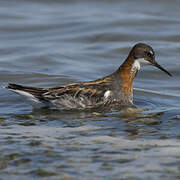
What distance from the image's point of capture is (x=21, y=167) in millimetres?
6336

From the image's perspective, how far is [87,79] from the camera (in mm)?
12695

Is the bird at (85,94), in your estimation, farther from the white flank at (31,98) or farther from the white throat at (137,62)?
the white throat at (137,62)

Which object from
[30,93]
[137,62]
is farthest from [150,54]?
[30,93]

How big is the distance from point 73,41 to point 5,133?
27.7 ft

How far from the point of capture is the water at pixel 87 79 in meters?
6.48

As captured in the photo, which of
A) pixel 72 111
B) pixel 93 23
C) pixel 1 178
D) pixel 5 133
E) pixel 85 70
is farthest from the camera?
pixel 93 23

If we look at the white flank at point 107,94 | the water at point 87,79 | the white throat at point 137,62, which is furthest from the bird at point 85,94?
the water at point 87,79

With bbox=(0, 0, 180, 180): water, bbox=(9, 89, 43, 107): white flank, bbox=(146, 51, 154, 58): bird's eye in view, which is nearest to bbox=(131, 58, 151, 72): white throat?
bbox=(146, 51, 154, 58): bird's eye

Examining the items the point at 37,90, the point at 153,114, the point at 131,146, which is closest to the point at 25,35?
the point at 37,90

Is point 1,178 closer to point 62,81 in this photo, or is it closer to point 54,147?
point 54,147

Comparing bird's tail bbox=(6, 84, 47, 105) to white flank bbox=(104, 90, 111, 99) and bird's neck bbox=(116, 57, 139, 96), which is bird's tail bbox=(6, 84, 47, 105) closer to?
white flank bbox=(104, 90, 111, 99)

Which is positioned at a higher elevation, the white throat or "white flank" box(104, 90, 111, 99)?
the white throat

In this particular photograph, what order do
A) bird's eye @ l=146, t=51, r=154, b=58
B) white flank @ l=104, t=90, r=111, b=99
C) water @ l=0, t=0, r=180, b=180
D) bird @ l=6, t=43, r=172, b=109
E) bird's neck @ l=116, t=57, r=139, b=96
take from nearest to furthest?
1. water @ l=0, t=0, r=180, b=180
2. bird @ l=6, t=43, r=172, b=109
3. white flank @ l=104, t=90, r=111, b=99
4. bird's neck @ l=116, t=57, r=139, b=96
5. bird's eye @ l=146, t=51, r=154, b=58

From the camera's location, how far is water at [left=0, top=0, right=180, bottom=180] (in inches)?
255
